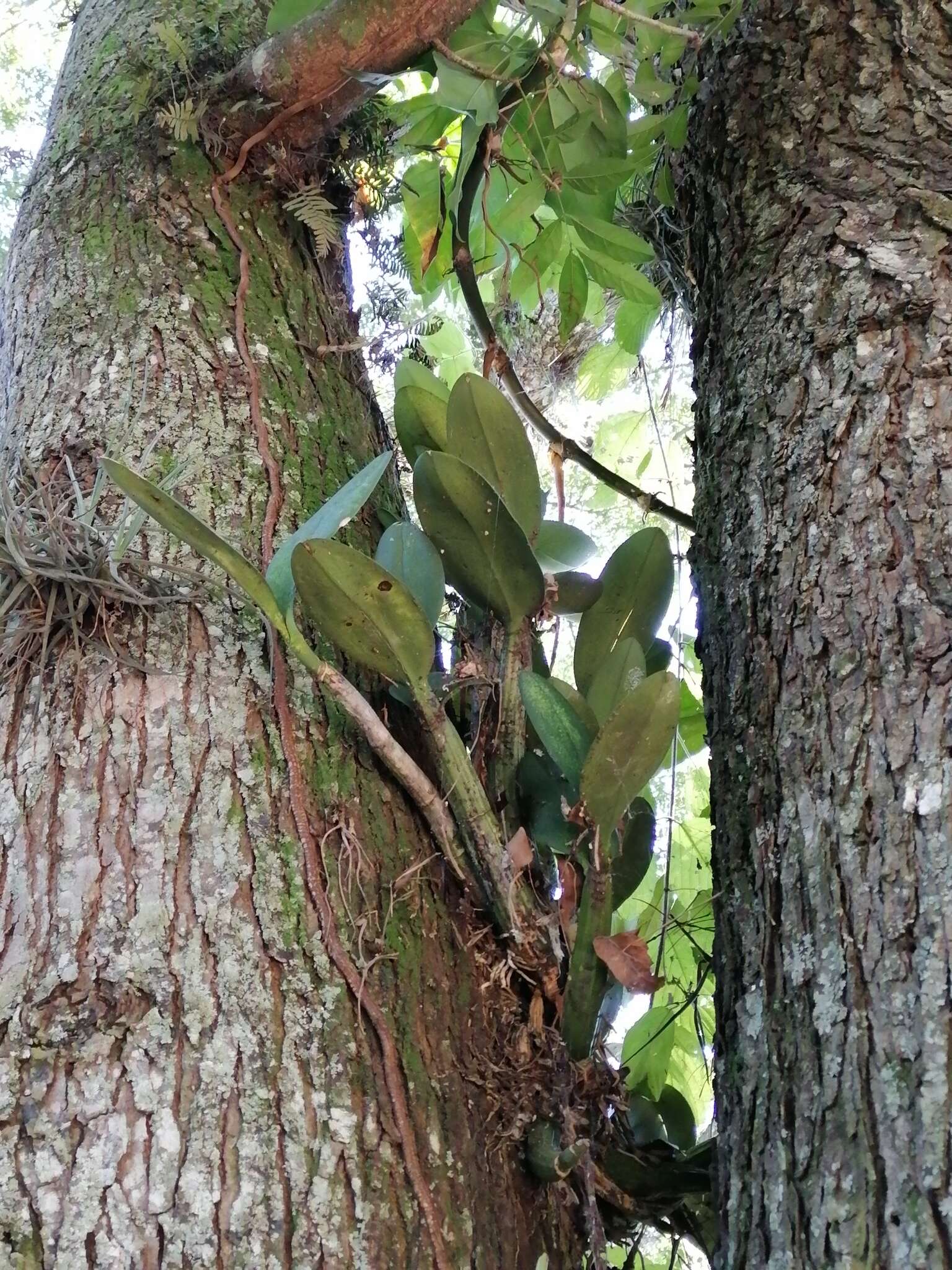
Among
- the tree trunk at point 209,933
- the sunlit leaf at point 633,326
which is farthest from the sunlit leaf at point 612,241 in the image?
the tree trunk at point 209,933

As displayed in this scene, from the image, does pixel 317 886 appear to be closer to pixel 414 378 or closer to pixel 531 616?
pixel 531 616

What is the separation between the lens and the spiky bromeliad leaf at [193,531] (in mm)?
742

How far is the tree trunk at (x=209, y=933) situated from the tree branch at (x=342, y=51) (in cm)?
30

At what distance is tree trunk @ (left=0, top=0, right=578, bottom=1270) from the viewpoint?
667mm

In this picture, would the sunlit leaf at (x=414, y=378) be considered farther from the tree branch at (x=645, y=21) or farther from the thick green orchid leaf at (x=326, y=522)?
the tree branch at (x=645, y=21)

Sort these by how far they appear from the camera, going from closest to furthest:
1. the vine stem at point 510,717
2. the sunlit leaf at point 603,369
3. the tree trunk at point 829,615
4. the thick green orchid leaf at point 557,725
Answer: the tree trunk at point 829,615 < the thick green orchid leaf at point 557,725 < the vine stem at point 510,717 < the sunlit leaf at point 603,369

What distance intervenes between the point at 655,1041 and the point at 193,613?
1.94ft

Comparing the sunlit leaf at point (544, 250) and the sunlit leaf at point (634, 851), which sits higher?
the sunlit leaf at point (544, 250)

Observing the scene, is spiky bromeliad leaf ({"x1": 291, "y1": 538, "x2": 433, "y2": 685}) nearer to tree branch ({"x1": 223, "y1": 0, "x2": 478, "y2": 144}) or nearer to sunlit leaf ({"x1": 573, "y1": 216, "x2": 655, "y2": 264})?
sunlit leaf ({"x1": 573, "y1": 216, "x2": 655, "y2": 264})

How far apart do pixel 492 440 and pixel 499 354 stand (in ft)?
0.95

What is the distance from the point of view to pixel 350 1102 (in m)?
0.73

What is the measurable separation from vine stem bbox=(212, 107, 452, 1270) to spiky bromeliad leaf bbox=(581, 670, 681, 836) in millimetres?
217

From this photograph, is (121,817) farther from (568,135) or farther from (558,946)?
(568,135)

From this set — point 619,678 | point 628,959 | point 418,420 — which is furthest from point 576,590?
point 628,959
